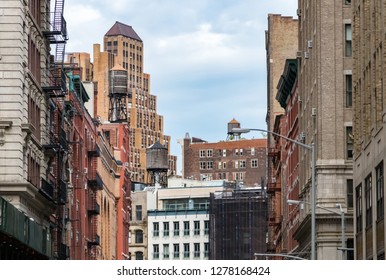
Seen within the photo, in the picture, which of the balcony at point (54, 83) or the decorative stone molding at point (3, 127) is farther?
the balcony at point (54, 83)

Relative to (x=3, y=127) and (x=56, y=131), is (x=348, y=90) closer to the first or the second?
(x=56, y=131)

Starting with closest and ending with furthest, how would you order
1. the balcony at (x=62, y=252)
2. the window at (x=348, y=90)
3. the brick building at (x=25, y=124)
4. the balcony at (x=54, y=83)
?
the brick building at (x=25, y=124), the balcony at (x=54, y=83), the window at (x=348, y=90), the balcony at (x=62, y=252)

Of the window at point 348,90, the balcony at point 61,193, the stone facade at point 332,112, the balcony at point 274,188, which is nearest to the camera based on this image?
the stone facade at point 332,112

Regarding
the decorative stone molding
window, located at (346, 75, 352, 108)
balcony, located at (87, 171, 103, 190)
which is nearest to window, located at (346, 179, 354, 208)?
window, located at (346, 75, 352, 108)

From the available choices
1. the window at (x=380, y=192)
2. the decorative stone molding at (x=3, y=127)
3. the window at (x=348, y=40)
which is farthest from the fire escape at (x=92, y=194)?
the window at (x=380, y=192)

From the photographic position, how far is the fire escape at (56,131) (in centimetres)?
7294

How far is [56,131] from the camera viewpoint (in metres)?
84.1

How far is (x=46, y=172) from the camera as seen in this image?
7350 cm

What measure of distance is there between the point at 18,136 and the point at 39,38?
10.4 m

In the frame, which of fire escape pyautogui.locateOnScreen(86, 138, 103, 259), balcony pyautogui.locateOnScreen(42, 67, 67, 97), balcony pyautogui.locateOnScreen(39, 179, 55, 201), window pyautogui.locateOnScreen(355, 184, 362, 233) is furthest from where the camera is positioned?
fire escape pyautogui.locateOnScreen(86, 138, 103, 259)

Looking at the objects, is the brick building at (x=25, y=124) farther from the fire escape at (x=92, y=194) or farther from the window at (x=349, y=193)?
the fire escape at (x=92, y=194)

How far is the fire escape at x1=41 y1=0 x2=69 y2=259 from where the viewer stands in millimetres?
72938

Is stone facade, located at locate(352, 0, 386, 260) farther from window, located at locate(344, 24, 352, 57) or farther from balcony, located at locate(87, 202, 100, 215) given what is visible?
balcony, located at locate(87, 202, 100, 215)

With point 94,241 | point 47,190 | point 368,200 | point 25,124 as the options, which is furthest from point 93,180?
point 368,200
